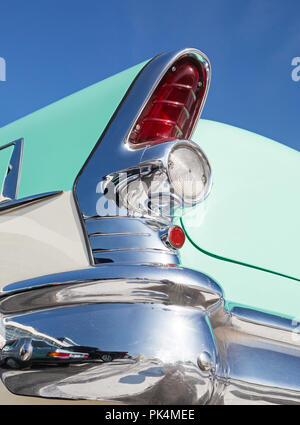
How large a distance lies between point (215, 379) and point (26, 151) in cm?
87

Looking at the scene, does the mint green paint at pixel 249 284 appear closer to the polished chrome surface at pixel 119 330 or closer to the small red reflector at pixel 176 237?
the small red reflector at pixel 176 237

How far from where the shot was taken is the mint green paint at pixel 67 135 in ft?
4.00

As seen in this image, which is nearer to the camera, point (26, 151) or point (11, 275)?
point (11, 275)

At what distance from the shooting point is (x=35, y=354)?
3.07 feet

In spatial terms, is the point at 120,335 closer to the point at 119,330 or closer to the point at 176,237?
the point at 119,330

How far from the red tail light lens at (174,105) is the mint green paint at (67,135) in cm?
10

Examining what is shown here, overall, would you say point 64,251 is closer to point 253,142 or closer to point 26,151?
point 26,151

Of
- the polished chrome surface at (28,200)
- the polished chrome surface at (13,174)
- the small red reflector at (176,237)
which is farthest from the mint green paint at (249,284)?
the polished chrome surface at (13,174)

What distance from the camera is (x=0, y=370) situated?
0.96 metres

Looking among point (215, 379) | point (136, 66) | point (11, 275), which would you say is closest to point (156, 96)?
point (136, 66)

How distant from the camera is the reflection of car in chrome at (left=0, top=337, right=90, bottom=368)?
916 millimetres

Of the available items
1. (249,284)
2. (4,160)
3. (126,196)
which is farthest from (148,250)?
(4,160)

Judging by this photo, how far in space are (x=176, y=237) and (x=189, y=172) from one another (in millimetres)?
173

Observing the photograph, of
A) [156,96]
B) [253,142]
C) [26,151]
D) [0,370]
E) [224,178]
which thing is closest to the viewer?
[0,370]
